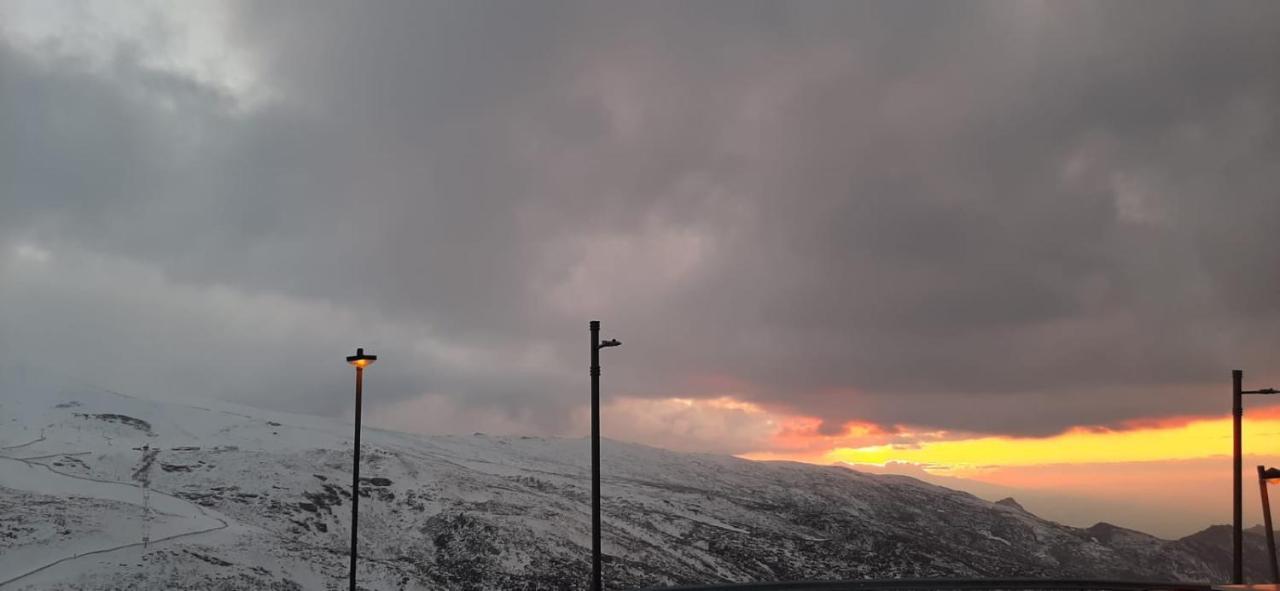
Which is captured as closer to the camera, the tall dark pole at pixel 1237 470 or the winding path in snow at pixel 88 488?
the tall dark pole at pixel 1237 470

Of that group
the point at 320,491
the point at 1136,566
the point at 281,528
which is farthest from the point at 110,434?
the point at 1136,566

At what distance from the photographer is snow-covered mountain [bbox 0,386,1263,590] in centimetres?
4006

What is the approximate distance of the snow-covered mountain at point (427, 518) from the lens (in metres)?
40.1

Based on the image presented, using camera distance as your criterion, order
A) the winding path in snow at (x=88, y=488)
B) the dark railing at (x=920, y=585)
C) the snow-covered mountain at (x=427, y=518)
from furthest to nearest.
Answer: the winding path in snow at (x=88, y=488), the snow-covered mountain at (x=427, y=518), the dark railing at (x=920, y=585)

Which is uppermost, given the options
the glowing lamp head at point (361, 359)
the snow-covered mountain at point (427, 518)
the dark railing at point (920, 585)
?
the glowing lamp head at point (361, 359)

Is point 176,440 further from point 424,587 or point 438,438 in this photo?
point 424,587

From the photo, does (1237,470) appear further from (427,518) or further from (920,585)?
(427,518)

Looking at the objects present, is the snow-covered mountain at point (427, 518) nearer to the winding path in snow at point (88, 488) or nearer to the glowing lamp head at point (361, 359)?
the winding path in snow at point (88, 488)

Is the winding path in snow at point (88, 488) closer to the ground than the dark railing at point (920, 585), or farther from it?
closer to the ground

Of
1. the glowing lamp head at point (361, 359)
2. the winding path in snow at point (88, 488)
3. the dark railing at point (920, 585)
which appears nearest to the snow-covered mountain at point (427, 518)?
the winding path in snow at point (88, 488)

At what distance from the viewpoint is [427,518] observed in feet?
183

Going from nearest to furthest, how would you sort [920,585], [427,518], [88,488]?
[920,585] < [88,488] < [427,518]

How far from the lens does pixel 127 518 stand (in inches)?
1697

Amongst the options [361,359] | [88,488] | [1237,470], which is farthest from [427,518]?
[1237,470]
